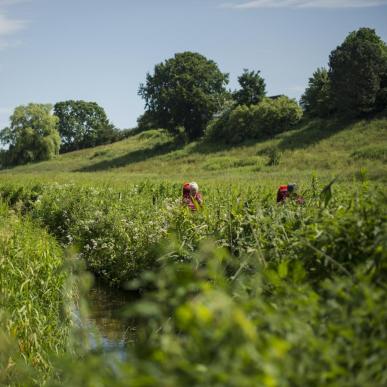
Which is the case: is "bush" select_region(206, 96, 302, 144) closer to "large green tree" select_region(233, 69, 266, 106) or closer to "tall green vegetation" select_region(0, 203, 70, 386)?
"large green tree" select_region(233, 69, 266, 106)

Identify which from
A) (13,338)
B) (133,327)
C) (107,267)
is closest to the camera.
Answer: (13,338)

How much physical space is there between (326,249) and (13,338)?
401 cm

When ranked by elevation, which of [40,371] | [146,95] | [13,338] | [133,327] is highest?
[146,95]

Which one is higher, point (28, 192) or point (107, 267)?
point (28, 192)

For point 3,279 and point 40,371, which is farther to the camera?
point 3,279

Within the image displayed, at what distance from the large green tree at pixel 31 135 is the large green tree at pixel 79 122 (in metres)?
20.3

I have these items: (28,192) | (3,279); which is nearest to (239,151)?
(28,192)

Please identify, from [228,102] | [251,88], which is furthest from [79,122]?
[251,88]

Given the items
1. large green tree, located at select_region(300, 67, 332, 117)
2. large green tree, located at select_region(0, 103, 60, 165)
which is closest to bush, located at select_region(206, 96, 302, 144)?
large green tree, located at select_region(300, 67, 332, 117)

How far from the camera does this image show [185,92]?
63.3m

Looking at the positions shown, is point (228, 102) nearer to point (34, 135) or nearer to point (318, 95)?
point (318, 95)

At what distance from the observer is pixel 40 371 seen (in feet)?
19.1

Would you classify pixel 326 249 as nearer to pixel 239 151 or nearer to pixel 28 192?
pixel 28 192

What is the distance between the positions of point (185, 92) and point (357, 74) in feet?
72.8
